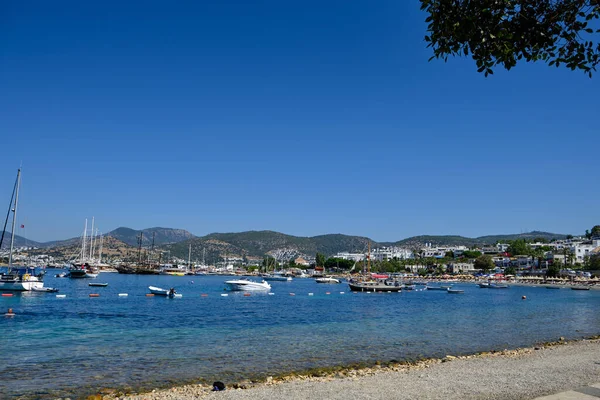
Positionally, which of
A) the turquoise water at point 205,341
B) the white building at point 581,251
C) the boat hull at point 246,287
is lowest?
the boat hull at point 246,287

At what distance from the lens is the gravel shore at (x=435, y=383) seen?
42.4ft

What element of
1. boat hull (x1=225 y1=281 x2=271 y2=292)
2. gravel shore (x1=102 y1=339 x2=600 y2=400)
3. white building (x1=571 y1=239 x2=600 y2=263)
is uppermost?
white building (x1=571 y1=239 x2=600 y2=263)

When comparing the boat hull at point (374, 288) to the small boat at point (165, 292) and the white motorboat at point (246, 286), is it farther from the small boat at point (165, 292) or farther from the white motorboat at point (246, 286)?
the small boat at point (165, 292)

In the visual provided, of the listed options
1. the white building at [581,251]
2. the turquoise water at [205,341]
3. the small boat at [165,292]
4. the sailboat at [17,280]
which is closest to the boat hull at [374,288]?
the small boat at [165,292]

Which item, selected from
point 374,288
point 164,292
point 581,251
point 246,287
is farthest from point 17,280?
point 581,251

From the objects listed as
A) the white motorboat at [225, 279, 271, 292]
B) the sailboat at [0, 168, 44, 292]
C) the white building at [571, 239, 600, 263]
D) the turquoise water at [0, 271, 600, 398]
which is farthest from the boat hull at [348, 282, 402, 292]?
the white building at [571, 239, 600, 263]

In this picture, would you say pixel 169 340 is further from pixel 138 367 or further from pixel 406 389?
pixel 406 389

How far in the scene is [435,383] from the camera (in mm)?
14461

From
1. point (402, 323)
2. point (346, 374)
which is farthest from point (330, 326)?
point (346, 374)

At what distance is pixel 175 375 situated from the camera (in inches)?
694

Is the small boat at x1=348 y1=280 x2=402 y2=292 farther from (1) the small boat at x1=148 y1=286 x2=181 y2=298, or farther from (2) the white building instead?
(2) the white building

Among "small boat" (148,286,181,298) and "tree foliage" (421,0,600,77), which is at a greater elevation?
"tree foliage" (421,0,600,77)

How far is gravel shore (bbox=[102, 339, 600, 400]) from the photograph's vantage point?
12.9 m

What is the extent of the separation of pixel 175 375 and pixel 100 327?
16485 millimetres
